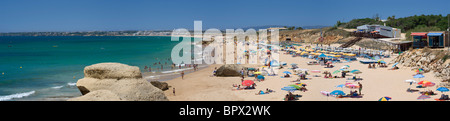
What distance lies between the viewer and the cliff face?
68.2ft

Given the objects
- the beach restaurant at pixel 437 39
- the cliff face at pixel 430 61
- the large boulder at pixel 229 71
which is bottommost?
the large boulder at pixel 229 71

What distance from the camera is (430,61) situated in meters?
23.7

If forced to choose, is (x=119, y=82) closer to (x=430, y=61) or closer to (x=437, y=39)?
(x=430, y=61)

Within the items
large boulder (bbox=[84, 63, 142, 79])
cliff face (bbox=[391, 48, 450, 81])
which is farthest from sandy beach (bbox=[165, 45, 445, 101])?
large boulder (bbox=[84, 63, 142, 79])

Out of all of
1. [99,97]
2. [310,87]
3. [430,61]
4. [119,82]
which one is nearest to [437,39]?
[430,61]

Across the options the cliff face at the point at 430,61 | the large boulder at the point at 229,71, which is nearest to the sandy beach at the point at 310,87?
the cliff face at the point at 430,61

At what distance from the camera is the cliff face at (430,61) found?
2080cm

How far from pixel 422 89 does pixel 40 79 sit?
29324 mm

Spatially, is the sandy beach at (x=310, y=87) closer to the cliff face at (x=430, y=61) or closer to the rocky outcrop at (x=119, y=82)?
the cliff face at (x=430, y=61)

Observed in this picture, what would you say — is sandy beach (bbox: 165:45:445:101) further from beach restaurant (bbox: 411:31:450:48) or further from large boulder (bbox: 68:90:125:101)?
large boulder (bbox: 68:90:125:101)

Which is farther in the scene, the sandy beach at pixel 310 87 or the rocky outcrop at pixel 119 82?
the sandy beach at pixel 310 87

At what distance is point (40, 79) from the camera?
2936 cm

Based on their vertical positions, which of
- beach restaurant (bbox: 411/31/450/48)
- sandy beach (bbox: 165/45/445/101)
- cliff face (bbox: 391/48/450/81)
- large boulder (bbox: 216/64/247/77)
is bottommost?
sandy beach (bbox: 165/45/445/101)
